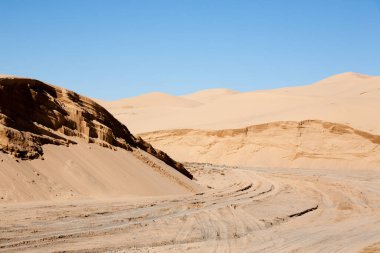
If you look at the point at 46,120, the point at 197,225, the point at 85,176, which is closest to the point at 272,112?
the point at 46,120

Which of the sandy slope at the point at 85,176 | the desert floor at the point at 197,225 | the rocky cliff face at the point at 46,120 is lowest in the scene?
the desert floor at the point at 197,225

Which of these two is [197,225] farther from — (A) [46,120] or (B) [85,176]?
(A) [46,120]

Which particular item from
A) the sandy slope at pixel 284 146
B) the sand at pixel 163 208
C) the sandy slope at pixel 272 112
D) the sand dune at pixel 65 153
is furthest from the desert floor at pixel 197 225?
the sandy slope at pixel 272 112

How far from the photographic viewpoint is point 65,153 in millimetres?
16766

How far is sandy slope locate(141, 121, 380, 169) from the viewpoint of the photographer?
122 feet

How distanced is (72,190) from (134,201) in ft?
6.11

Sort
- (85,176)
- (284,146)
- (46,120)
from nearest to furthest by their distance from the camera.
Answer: (85,176) → (46,120) → (284,146)

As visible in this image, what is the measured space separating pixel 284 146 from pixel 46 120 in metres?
26.2

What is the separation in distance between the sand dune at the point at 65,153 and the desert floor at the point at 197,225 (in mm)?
1140

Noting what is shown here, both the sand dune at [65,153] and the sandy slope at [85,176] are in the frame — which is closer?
the sandy slope at [85,176]

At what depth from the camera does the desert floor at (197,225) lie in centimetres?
991

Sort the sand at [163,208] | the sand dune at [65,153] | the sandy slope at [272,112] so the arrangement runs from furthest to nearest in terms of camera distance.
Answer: the sandy slope at [272,112], the sand dune at [65,153], the sand at [163,208]

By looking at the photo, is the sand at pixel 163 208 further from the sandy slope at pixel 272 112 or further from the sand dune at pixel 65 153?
the sandy slope at pixel 272 112

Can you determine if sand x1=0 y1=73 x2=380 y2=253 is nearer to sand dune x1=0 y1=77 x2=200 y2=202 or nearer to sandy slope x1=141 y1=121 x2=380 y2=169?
sand dune x1=0 y1=77 x2=200 y2=202
